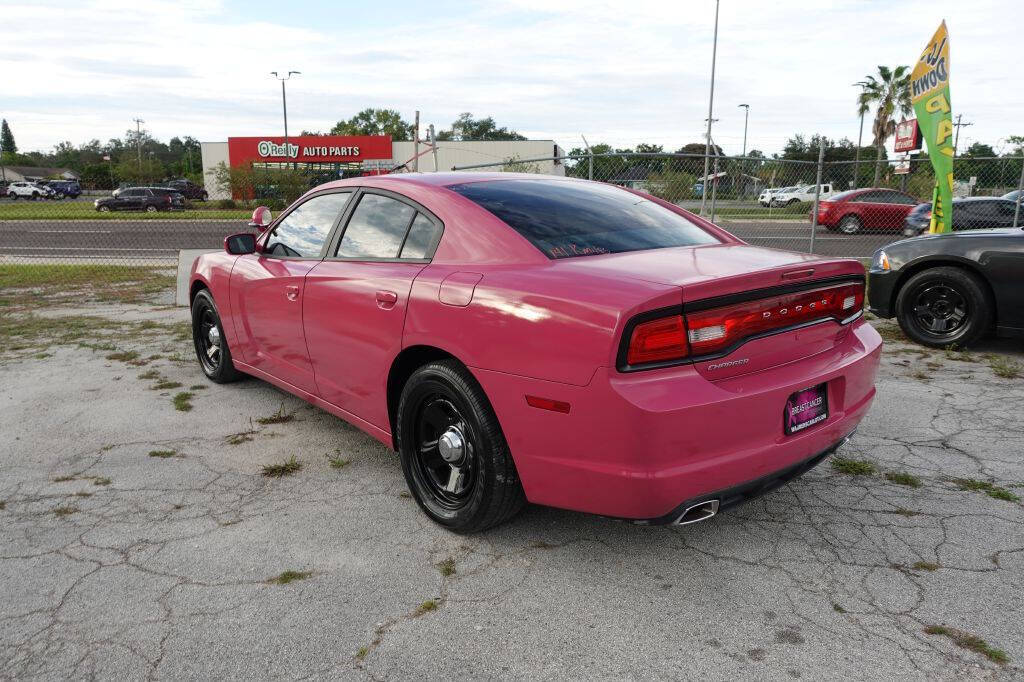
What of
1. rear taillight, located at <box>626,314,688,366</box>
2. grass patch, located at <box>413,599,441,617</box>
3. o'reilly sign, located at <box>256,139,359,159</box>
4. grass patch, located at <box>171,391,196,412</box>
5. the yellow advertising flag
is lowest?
grass patch, located at <box>413,599,441,617</box>

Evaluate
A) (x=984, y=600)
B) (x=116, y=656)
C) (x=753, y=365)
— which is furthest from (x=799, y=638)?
(x=116, y=656)

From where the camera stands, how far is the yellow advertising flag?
344 inches

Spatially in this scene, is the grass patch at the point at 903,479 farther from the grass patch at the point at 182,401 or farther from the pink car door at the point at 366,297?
the grass patch at the point at 182,401

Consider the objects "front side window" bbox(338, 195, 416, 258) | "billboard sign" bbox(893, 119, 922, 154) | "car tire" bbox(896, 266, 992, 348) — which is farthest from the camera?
"billboard sign" bbox(893, 119, 922, 154)

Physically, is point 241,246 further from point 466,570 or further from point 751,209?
point 751,209

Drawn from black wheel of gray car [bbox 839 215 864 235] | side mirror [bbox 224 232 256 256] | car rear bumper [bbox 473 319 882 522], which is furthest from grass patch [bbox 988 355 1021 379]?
black wheel of gray car [bbox 839 215 864 235]

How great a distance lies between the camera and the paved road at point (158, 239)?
15.3 metres

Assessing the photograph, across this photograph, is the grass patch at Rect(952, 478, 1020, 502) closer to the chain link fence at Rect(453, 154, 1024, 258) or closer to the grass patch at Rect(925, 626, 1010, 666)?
the grass patch at Rect(925, 626, 1010, 666)

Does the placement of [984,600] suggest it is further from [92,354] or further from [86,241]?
[86,241]

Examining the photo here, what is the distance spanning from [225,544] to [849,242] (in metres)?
17.8

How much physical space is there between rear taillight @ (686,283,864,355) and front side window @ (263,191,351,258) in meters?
2.20

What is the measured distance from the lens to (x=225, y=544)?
2.98 meters

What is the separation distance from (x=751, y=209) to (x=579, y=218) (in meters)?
10.9

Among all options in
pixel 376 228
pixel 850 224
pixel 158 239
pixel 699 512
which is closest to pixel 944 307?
pixel 699 512
